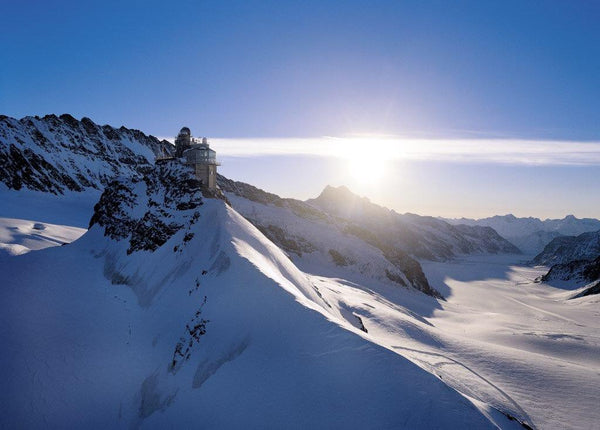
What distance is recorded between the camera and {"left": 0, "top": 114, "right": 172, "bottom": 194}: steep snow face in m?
72.2

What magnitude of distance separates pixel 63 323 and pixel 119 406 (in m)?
10.4

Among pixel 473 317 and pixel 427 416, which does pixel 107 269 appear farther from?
pixel 473 317

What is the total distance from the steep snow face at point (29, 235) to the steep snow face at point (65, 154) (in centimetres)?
2096

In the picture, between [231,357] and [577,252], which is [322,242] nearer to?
[231,357]

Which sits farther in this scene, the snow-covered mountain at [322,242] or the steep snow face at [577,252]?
the steep snow face at [577,252]

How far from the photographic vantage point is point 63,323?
2267cm

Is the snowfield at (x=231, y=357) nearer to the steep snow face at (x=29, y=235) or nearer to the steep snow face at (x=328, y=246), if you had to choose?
the steep snow face at (x=29, y=235)

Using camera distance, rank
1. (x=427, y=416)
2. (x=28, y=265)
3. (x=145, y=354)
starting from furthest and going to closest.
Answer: (x=28, y=265) < (x=145, y=354) < (x=427, y=416)

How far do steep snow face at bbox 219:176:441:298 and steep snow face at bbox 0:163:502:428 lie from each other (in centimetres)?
3721

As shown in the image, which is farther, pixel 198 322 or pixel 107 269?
pixel 107 269

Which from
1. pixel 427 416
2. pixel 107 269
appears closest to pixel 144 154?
pixel 107 269

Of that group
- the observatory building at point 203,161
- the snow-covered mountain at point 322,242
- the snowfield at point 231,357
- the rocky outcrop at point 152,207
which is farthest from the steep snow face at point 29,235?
the snow-covered mountain at point 322,242

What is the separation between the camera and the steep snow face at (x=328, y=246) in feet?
226

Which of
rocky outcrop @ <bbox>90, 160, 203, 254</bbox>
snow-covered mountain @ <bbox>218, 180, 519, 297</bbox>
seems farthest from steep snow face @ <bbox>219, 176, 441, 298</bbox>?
rocky outcrop @ <bbox>90, 160, 203, 254</bbox>
